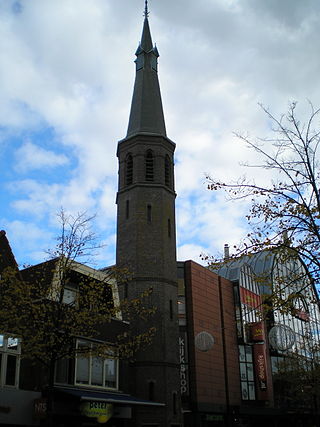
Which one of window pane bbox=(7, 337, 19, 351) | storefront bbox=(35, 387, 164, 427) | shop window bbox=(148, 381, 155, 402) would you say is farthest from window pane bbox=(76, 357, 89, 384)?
shop window bbox=(148, 381, 155, 402)

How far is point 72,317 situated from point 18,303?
2.03m

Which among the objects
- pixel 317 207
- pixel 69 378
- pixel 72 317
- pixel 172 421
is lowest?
pixel 172 421

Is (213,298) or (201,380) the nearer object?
(201,380)

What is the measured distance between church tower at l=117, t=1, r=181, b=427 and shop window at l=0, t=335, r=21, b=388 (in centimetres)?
999

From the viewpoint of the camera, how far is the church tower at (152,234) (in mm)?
29344

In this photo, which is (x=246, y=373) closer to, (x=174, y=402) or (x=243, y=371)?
(x=243, y=371)

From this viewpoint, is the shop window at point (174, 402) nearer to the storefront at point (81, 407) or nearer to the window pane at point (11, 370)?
the storefront at point (81, 407)

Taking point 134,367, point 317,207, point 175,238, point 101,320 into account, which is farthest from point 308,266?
point 175,238

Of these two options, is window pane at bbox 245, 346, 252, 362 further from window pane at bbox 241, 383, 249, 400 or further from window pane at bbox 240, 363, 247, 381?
window pane at bbox 241, 383, 249, 400

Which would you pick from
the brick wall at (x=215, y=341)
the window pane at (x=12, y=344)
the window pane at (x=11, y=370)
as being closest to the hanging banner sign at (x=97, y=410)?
the window pane at (x=11, y=370)

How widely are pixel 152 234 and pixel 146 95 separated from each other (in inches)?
509

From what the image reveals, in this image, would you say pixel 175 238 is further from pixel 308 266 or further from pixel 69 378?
pixel 308 266

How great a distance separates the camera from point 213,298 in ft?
151

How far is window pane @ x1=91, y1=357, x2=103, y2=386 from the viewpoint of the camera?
24562 mm
